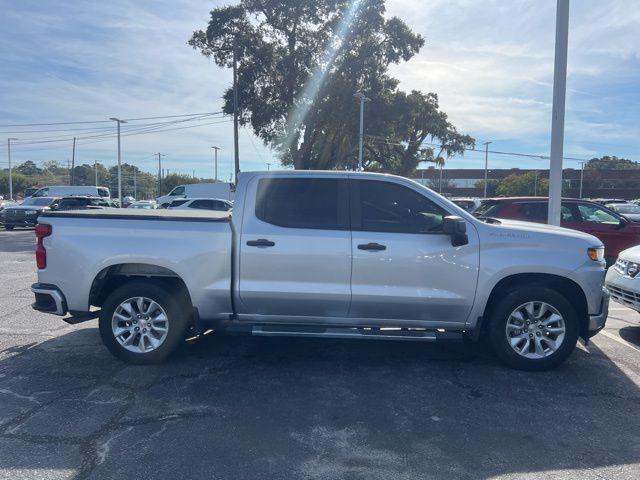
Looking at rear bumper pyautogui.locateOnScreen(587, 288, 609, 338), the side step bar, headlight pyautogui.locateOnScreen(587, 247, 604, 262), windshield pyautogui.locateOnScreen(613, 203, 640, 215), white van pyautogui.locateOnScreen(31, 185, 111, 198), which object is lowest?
the side step bar

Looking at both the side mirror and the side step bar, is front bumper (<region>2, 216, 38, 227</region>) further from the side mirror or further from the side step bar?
the side mirror

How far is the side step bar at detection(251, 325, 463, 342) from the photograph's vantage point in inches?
200

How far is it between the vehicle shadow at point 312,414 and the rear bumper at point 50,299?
0.59 meters

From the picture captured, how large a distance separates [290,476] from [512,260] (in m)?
3.04

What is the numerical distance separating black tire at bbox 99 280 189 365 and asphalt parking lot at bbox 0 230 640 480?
15 centimetres

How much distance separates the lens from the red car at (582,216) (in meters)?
10.9

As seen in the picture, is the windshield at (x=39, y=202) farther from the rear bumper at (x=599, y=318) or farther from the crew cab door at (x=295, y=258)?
the rear bumper at (x=599, y=318)

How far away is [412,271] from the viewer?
5.14 metres

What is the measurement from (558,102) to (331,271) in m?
5.78

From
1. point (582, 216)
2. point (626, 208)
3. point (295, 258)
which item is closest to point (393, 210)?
point (295, 258)

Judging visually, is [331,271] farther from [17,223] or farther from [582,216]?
Answer: [17,223]

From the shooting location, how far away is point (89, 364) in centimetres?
548

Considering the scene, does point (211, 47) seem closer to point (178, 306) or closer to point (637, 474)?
point (178, 306)

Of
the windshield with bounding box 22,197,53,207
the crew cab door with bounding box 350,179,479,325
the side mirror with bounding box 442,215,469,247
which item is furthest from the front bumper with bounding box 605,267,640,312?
the windshield with bounding box 22,197,53,207
